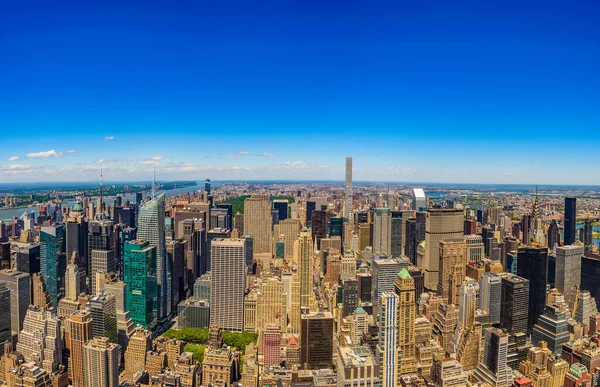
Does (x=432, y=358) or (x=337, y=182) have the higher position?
(x=337, y=182)

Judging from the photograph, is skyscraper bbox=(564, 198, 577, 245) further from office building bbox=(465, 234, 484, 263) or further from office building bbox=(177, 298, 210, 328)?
office building bbox=(177, 298, 210, 328)

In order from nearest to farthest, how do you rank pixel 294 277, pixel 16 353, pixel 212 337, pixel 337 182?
pixel 16 353 → pixel 212 337 → pixel 294 277 → pixel 337 182

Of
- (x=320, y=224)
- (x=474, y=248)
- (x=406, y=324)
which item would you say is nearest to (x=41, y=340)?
(x=406, y=324)

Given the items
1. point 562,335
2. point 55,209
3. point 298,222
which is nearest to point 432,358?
point 562,335

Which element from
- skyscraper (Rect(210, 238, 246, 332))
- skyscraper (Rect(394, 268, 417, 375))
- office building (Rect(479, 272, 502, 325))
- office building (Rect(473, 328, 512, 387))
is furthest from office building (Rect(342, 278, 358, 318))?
office building (Rect(473, 328, 512, 387))

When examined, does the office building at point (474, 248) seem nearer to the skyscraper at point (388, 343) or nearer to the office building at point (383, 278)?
the office building at point (383, 278)

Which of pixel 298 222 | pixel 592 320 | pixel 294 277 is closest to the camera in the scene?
pixel 592 320

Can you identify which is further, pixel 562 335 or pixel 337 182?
pixel 337 182

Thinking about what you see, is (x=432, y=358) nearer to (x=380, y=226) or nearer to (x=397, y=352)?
(x=397, y=352)
